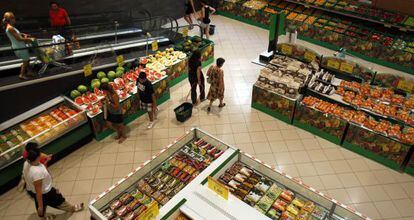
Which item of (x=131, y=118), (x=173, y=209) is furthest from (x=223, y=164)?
(x=131, y=118)

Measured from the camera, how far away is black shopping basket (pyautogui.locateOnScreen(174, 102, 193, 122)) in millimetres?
8083

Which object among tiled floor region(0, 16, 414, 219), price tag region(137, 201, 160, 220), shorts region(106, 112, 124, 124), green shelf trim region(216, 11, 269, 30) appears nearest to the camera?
price tag region(137, 201, 160, 220)

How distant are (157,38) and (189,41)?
3.21 feet

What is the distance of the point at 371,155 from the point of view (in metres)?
7.09

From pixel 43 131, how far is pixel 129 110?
1967 mm

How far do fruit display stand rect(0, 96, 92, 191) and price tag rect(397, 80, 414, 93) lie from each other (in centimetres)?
726

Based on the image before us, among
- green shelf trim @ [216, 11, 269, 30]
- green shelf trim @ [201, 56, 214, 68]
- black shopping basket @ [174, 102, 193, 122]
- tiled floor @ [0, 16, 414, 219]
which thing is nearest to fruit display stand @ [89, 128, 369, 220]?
tiled floor @ [0, 16, 414, 219]

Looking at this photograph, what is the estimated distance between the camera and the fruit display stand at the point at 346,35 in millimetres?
10101

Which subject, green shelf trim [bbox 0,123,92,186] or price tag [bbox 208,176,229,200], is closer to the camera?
price tag [bbox 208,176,229,200]

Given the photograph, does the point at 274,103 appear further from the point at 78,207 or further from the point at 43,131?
the point at 43,131

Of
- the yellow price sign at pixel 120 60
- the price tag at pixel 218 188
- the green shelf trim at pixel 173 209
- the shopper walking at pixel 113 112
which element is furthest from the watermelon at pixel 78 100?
the price tag at pixel 218 188

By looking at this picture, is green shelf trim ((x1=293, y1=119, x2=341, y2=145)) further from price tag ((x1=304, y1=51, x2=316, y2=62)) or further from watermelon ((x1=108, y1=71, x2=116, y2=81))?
watermelon ((x1=108, y1=71, x2=116, y2=81))

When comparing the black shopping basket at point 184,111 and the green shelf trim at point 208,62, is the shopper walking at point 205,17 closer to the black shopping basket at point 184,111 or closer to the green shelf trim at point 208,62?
the green shelf trim at point 208,62

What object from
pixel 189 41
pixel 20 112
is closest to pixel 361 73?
pixel 189 41
